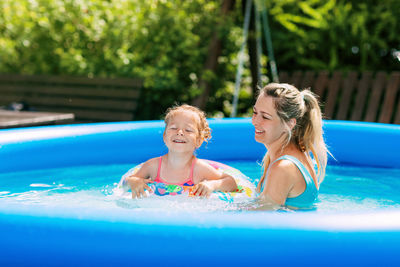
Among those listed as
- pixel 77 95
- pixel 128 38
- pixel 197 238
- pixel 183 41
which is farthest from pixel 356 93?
pixel 197 238

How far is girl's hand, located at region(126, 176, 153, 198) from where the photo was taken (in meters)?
2.84

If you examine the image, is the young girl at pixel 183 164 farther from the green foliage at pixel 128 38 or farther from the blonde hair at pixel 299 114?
the green foliage at pixel 128 38

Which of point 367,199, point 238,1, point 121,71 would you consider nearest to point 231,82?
point 238,1

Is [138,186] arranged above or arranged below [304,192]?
below

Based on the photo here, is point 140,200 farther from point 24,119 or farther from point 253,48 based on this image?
point 253,48

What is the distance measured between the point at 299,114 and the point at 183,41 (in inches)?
194

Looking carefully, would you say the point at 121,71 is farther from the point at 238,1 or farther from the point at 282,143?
the point at 282,143

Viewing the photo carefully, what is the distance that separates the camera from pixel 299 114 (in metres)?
2.51

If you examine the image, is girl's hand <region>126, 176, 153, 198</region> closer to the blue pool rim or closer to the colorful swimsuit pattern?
the colorful swimsuit pattern

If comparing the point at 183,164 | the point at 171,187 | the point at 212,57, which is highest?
the point at 212,57

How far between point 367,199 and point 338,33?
4777 mm

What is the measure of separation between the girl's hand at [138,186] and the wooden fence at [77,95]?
3746 mm

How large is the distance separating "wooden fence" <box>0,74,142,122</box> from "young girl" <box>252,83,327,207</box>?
425 centimetres

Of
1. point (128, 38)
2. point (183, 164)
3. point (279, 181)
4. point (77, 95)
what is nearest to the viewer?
point (279, 181)
